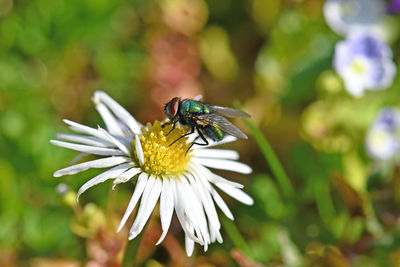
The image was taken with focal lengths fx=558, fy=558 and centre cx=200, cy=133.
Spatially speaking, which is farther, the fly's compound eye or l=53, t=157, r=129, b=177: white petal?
the fly's compound eye

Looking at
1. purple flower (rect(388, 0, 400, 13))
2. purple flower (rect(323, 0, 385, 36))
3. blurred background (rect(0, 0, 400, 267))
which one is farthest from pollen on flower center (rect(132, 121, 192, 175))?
purple flower (rect(388, 0, 400, 13))

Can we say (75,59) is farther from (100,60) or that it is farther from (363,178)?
(363,178)

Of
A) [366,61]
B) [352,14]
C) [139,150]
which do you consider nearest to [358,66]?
[366,61]

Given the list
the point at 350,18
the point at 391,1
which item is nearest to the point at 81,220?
the point at 350,18

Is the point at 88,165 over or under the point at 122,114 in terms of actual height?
under

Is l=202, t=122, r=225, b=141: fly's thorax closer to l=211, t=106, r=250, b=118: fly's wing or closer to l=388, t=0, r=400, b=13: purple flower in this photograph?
l=211, t=106, r=250, b=118: fly's wing

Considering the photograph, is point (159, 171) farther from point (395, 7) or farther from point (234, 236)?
point (395, 7)
